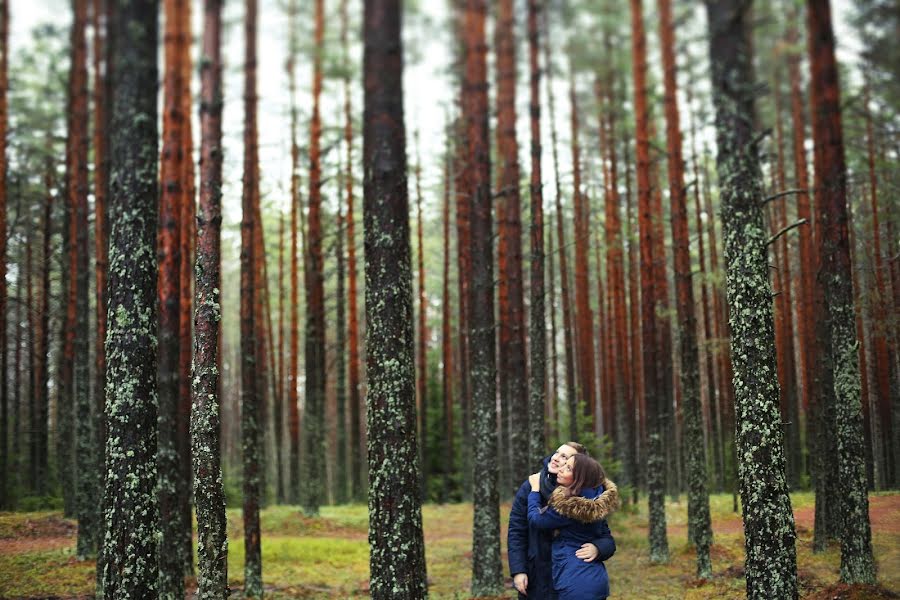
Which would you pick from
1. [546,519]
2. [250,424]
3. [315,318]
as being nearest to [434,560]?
[250,424]

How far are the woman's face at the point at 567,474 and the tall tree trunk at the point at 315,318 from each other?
15030mm

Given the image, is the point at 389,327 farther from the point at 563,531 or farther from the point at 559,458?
the point at 563,531

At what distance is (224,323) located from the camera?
4325 centimetres

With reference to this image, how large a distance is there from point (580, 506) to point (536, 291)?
28.1 feet

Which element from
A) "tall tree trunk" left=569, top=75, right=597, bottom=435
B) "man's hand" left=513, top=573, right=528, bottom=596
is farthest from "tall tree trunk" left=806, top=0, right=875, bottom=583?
"tall tree trunk" left=569, top=75, right=597, bottom=435

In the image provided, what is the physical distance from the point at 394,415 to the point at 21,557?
32.6 ft

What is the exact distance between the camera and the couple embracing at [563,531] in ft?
18.5

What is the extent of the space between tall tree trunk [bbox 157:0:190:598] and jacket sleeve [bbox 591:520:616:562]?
6.52m

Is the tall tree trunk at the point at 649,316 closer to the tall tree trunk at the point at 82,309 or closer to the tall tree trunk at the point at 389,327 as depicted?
the tall tree trunk at the point at 389,327

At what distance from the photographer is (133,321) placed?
729 cm

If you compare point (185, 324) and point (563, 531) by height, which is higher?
point (185, 324)

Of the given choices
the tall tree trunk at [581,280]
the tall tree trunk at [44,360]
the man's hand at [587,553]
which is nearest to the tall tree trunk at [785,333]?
the tall tree trunk at [581,280]

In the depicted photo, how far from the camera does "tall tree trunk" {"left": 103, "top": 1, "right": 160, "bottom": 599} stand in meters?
7.22

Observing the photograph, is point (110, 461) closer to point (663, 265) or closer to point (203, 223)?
point (203, 223)
